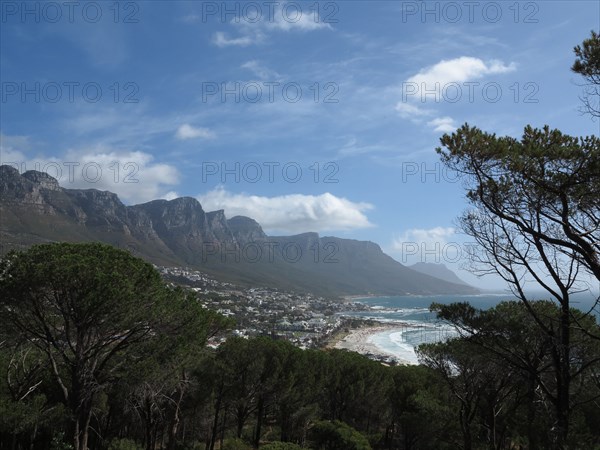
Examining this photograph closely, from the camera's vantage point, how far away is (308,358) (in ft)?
77.0

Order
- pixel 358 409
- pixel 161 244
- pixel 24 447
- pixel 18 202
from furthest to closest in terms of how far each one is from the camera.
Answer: pixel 161 244
pixel 18 202
pixel 358 409
pixel 24 447

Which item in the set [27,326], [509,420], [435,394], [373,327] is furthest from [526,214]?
[373,327]

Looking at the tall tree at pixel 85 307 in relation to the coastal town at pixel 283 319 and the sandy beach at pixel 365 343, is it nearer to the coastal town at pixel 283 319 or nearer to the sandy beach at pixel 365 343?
the coastal town at pixel 283 319

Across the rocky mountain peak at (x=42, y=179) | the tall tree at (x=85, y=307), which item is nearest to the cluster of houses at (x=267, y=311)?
the tall tree at (x=85, y=307)

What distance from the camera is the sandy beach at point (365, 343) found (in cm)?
6469

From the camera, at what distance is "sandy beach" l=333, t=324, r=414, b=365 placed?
6469 centimetres

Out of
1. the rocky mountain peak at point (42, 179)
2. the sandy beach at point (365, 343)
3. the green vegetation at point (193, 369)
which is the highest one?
the rocky mountain peak at point (42, 179)

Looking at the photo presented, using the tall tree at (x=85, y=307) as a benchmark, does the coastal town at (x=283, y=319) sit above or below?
below

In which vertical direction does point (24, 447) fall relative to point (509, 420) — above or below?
below

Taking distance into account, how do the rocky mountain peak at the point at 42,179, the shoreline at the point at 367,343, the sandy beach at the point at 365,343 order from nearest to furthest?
the shoreline at the point at 367,343 → the sandy beach at the point at 365,343 → the rocky mountain peak at the point at 42,179

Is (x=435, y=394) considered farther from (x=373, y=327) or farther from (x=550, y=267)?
(x=373, y=327)

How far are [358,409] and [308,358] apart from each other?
5.40 meters

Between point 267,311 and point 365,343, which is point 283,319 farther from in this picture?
point 365,343

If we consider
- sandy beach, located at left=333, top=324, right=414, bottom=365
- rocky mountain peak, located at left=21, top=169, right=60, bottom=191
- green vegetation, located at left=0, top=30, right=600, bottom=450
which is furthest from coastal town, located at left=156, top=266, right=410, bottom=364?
rocky mountain peak, located at left=21, top=169, right=60, bottom=191
